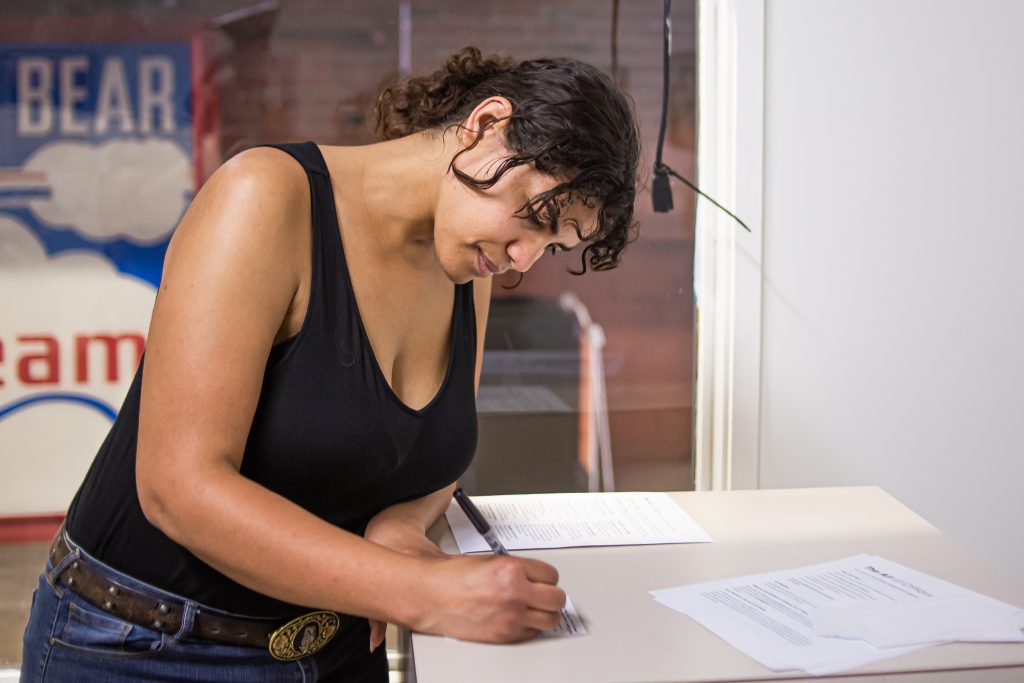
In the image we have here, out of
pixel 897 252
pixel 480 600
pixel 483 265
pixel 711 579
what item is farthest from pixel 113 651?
pixel 897 252

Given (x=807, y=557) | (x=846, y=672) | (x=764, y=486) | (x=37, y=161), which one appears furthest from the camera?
(x=764, y=486)

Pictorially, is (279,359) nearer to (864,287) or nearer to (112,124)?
(112,124)

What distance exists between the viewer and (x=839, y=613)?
1081mm

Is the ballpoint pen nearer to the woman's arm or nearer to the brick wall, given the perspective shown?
the woman's arm

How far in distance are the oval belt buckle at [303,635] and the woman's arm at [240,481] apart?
0.62 feet

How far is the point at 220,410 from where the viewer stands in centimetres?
94

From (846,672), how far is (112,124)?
1660 mm

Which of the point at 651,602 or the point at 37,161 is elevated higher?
the point at 37,161

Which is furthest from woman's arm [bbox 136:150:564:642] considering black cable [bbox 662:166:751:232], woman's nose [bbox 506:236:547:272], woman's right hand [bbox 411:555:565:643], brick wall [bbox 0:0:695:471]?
black cable [bbox 662:166:751:232]

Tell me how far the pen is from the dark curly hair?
41 cm

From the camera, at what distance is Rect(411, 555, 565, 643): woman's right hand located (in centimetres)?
95

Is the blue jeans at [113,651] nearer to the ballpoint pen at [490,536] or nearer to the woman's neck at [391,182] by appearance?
the ballpoint pen at [490,536]

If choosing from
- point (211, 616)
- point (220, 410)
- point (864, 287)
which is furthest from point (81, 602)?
point (864, 287)

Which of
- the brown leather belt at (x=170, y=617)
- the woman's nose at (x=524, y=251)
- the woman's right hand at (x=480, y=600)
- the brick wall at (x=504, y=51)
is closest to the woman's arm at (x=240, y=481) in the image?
the woman's right hand at (x=480, y=600)
